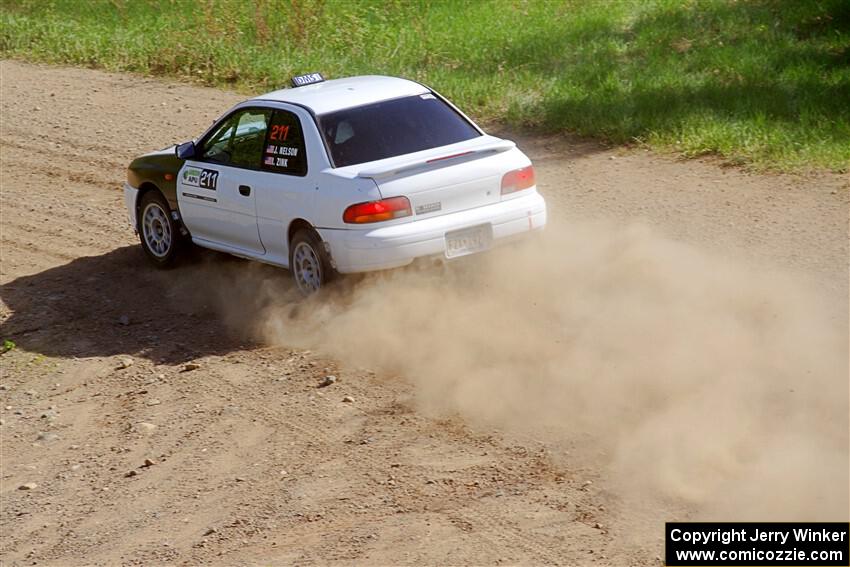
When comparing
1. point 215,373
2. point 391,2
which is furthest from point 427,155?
point 391,2

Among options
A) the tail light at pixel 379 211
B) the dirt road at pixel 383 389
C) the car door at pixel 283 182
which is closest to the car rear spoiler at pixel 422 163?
the tail light at pixel 379 211

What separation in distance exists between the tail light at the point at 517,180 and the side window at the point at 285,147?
1.54m

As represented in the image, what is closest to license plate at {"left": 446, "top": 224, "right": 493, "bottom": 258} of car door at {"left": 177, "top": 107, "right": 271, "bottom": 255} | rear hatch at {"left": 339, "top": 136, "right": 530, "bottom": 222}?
rear hatch at {"left": 339, "top": 136, "right": 530, "bottom": 222}

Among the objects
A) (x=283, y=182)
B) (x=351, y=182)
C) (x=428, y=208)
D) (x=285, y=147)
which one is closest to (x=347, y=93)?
(x=285, y=147)

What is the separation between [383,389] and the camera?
8133 mm

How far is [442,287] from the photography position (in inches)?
359

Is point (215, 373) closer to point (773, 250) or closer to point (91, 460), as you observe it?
point (91, 460)

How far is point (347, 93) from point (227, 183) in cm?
127

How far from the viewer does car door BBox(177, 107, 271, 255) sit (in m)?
9.90

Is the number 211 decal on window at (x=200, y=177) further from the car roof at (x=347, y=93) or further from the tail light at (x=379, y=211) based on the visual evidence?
the tail light at (x=379, y=211)

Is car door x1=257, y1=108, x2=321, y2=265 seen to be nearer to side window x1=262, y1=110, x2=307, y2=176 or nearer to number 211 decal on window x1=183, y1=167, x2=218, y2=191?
side window x1=262, y1=110, x2=307, y2=176

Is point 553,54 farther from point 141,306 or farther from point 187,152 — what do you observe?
point 141,306

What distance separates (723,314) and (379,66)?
10.2 meters

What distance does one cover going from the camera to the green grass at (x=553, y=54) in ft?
43.3
